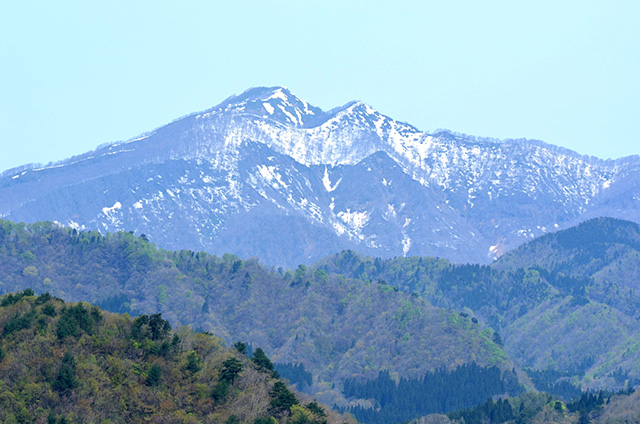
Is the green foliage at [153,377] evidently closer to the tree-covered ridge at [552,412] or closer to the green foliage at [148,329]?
the green foliage at [148,329]

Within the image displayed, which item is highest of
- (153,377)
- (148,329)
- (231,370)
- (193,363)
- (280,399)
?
(148,329)

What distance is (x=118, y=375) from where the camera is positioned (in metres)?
124

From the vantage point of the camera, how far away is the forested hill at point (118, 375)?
11712 cm

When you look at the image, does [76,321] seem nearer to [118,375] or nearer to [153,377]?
[118,375]

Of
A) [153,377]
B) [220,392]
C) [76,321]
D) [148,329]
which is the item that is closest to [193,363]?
[153,377]

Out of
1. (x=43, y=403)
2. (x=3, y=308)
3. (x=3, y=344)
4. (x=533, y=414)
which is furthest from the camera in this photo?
(x=533, y=414)

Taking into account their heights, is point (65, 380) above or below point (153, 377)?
above

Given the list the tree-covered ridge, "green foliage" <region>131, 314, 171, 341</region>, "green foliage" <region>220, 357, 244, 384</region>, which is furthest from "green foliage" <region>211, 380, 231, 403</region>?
the tree-covered ridge

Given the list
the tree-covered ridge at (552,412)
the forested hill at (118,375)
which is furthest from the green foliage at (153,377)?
the tree-covered ridge at (552,412)

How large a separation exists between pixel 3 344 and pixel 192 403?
21252 millimetres

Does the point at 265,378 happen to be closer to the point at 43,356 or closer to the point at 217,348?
the point at 217,348

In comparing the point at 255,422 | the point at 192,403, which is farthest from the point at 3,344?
the point at 255,422

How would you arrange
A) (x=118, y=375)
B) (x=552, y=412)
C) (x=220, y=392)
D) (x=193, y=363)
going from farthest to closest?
(x=552, y=412)
(x=193, y=363)
(x=220, y=392)
(x=118, y=375)

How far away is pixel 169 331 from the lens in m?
136
